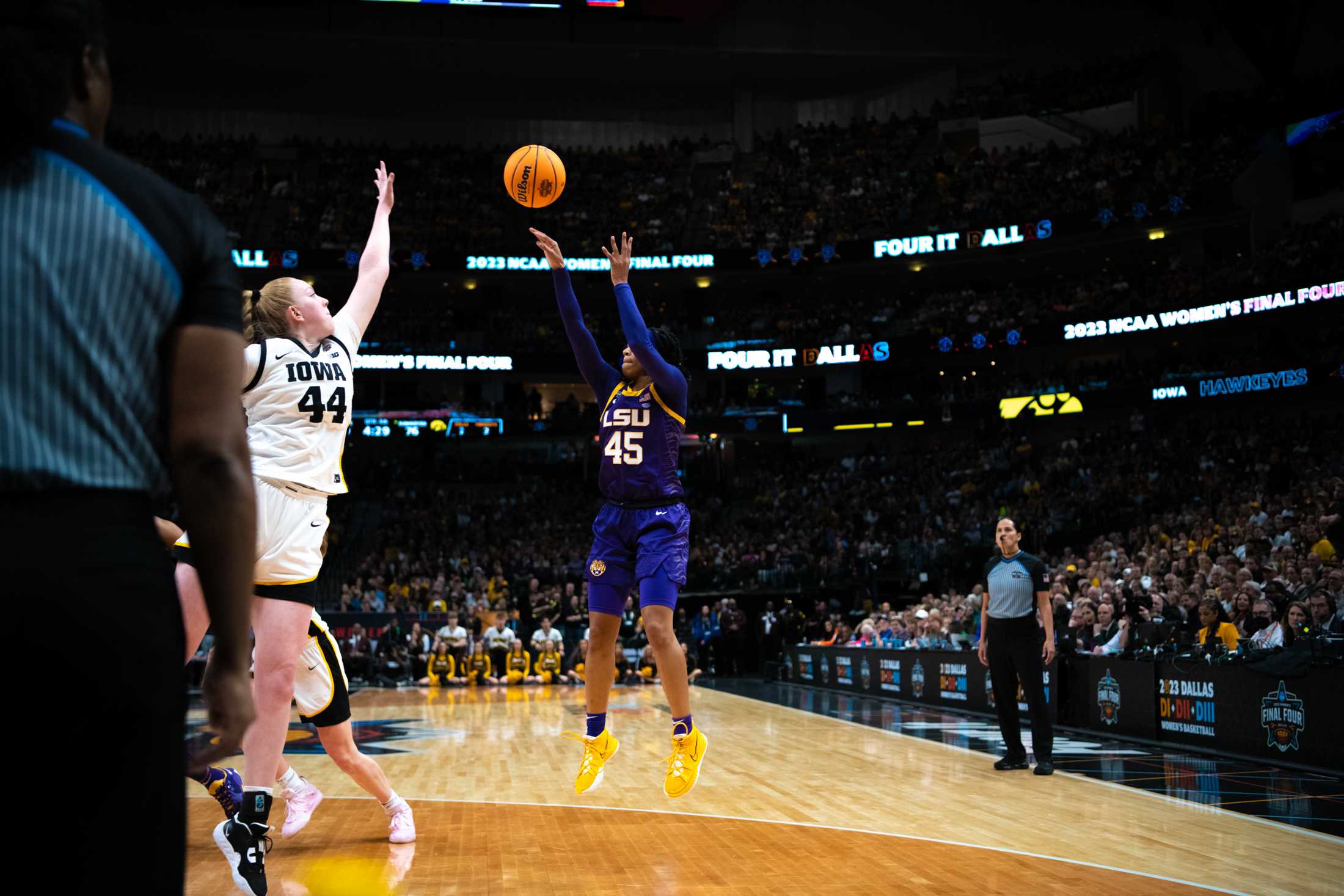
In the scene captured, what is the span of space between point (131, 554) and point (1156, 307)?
1307 inches

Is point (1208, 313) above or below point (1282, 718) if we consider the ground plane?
above

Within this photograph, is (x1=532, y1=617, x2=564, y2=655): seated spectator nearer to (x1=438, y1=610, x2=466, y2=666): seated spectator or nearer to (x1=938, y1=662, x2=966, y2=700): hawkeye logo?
(x1=438, y1=610, x2=466, y2=666): seated spectator

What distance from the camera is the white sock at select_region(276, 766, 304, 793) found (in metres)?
5.97

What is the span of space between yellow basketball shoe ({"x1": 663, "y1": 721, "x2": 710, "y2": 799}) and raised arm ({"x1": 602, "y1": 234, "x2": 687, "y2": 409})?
1.82 meters

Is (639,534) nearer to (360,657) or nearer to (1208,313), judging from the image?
(360,657)

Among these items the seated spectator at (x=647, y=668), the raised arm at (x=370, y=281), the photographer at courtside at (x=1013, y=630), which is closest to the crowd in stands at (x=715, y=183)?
the seated spectator at (x=647, y=668)

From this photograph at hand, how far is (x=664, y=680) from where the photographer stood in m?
6.16

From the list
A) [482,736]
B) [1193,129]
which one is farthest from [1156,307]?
[482,736]

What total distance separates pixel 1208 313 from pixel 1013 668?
2328 centimetres

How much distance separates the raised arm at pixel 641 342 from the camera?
5836mm

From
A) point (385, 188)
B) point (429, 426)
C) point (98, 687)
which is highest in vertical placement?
point (429, 426)

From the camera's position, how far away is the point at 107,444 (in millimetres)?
1593

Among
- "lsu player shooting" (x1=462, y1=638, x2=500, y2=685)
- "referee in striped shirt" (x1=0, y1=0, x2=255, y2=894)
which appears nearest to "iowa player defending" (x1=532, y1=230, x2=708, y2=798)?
"referee in striped shirt" (x1=0, y1=0, x2=255, y2=894)

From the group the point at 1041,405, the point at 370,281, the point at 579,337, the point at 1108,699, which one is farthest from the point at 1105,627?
the point at 1041,405
